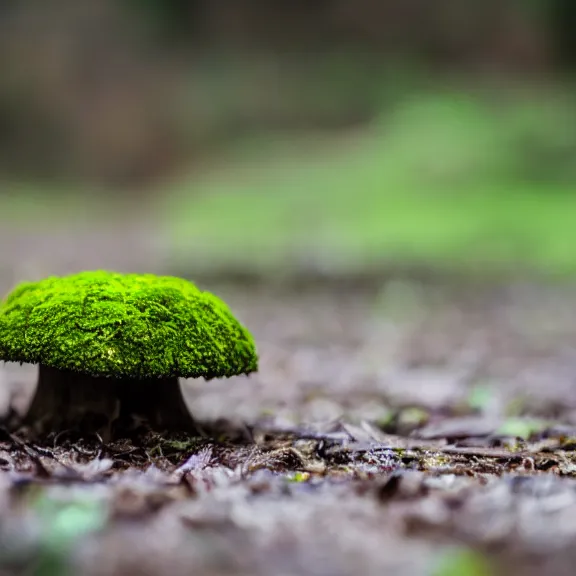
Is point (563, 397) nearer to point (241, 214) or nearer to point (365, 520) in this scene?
point (365, 520)

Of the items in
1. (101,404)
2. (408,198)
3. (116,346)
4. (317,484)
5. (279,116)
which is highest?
(279,116)

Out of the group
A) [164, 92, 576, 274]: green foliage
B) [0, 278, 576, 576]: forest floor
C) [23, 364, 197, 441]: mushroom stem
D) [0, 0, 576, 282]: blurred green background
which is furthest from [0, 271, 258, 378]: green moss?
[0, 0, 576, 282]: blurred green background

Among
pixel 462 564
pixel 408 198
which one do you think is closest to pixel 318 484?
pixel 462 564

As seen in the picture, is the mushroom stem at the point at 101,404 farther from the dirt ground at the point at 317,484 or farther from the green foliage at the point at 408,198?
the green foliage at the point at 408,198

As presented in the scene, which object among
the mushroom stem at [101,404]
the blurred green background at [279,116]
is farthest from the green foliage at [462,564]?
the blurred green background at [279,116]

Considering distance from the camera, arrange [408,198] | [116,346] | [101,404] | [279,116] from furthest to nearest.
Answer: [279,116], [408,198], [101,404], [116,346]

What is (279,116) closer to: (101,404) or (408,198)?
(408,198)

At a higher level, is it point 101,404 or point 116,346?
point 116,346
